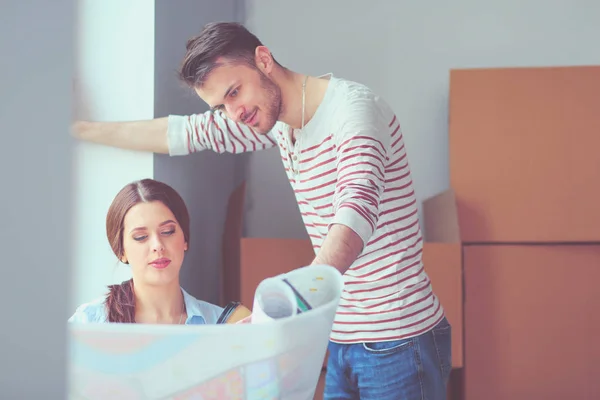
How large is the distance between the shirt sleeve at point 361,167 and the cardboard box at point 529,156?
83 cm

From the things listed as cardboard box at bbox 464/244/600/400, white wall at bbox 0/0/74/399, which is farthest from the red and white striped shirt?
white wall at bbox 0/0/74/399

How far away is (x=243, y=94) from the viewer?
40.7 inches

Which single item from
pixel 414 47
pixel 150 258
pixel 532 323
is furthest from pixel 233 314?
pixel 414 47

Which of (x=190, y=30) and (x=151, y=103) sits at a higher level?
(x=190, y=30)

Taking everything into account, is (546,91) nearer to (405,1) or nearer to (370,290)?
(405,1)

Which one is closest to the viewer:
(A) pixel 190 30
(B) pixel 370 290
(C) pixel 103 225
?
(B) pixel 370 290

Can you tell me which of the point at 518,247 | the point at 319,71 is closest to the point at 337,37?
the point at 319,71

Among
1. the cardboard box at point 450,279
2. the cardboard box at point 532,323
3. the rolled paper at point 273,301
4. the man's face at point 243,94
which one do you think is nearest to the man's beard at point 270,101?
the man's face at point 243,94

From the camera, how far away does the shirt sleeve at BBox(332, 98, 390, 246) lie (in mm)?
804

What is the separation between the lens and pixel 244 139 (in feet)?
4.26

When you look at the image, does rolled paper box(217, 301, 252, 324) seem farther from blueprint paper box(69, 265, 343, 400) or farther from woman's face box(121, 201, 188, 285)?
blueprint paper box(69, 265, 343, 400)

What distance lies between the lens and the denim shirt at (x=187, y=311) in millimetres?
991

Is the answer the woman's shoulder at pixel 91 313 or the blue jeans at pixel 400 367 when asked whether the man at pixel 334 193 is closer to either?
the blue jeans at pixel 400 367

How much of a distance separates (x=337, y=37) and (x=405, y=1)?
0.83ft
